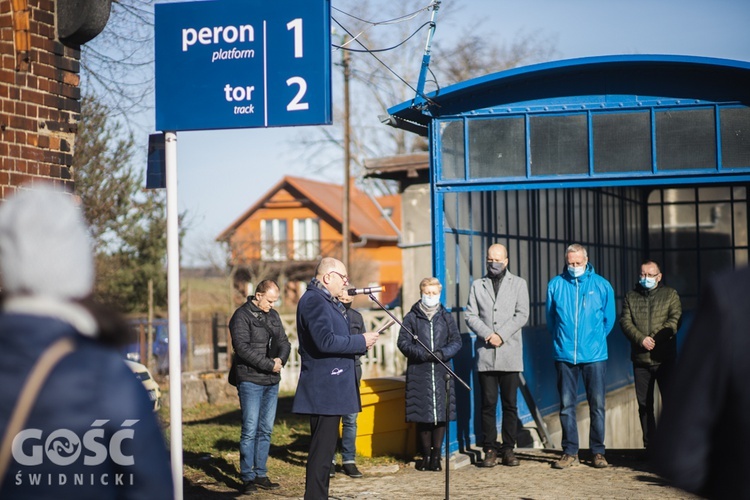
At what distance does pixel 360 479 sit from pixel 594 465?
2.45 meters

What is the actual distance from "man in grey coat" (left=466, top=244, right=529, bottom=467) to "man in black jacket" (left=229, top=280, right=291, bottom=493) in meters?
2.25

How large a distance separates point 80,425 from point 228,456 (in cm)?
931

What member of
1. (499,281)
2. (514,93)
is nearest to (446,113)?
(514,93)

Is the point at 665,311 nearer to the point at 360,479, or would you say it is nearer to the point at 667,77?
the point at 667,77

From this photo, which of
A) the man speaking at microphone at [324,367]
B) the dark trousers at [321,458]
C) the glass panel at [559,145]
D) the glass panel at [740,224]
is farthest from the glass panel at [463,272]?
the glass panel at [740,224]

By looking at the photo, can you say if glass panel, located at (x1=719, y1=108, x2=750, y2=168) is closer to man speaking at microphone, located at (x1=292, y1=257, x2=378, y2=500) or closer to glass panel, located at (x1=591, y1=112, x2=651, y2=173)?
glass panel, located at (x1=591, y1=112, x2=651, y2=173)

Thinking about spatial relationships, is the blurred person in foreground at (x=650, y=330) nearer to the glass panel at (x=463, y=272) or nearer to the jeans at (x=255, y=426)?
the glass panel at (x=463, y=272)

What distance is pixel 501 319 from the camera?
10617 mm

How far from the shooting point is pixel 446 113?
444 inches

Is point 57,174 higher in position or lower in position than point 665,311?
higher

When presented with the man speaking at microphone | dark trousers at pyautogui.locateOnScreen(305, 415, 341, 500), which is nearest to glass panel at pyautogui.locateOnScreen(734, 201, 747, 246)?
the man speaking at microphone

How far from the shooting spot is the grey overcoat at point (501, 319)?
10.5 metres

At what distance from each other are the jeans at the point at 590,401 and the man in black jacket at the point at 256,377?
9.74 ft

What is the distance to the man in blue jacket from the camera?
10.4 meters
